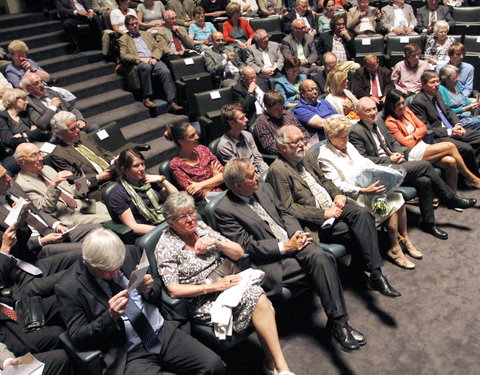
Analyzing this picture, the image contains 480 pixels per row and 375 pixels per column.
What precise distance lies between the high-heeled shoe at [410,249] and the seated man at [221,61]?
106 inches

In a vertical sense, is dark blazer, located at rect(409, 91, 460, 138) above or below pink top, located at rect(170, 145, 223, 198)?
below

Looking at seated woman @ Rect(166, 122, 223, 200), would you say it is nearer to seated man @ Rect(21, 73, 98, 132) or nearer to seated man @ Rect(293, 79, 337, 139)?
seated man @ Rect(293, 79, 337, 139)

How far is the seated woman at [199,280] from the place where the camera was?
2.31 meters

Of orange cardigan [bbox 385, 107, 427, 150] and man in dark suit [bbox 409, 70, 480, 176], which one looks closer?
orange cardigan [bbox 385, 107, 427, 150]

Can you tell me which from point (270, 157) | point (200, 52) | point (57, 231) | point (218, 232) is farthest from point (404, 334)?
point (200, 52)

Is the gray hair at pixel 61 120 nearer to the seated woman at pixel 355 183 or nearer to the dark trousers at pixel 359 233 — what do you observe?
the seated woman at pixel 355 183

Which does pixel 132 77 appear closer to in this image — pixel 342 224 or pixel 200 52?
pixel 200 52

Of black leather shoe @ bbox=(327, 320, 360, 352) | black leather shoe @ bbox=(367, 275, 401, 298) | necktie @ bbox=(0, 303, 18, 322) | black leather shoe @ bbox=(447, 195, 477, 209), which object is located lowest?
black leather shoe @ bbox=(447, 195, 477, 209)

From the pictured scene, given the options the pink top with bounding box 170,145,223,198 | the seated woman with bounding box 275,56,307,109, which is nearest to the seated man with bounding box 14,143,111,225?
the pink top with bounding box 170,145,223,198

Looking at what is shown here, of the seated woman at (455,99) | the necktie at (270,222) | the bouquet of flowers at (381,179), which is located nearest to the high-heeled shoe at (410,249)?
the bouquet of flowers at (381,179)

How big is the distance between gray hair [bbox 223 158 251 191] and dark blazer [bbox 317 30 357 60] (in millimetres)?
3898

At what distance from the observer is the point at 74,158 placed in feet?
11.4

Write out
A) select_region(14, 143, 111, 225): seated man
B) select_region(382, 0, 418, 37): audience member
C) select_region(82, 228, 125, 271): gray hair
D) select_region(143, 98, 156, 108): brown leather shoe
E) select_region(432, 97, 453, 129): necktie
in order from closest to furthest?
1. select_region(82, 228, 125, 271): gray hair
2. select_region(14, 143, 111, 225): seated man
3. select_region(432, 97, 453, 129): necktie
4. select_region(143, 98, 156, 108): brown leather shoe
5. select_region(382, 0, 418, 37): audience member

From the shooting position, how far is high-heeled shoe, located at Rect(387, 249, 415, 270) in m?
3.23
